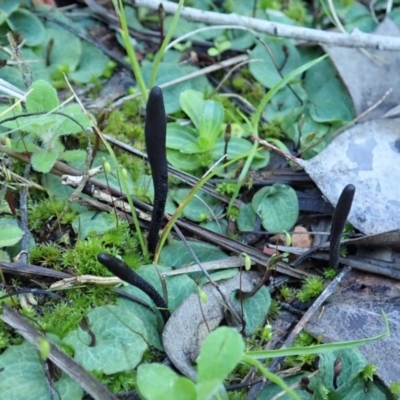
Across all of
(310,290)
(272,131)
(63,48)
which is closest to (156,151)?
(310,290)

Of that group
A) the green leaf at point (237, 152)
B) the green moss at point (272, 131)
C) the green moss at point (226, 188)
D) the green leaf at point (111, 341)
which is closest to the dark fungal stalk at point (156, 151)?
the green leaf at point (111, 341)

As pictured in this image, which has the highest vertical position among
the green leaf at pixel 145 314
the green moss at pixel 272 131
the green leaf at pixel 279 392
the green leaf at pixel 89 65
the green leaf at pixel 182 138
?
the green leaf at pixel 89 65

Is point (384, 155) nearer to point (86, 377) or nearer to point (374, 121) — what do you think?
point (374, 121)

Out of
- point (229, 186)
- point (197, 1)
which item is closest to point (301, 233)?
point (229, 186)

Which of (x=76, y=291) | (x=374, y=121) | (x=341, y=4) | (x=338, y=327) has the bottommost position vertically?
(x=338, y=327)

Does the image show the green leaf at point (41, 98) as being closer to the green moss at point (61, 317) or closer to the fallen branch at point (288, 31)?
the green moss at point (61, 317)

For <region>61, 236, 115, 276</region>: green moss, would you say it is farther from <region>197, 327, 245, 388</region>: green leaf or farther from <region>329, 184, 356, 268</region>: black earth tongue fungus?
<region>329, 184, 356, 268</region>: black earth tongue fungus

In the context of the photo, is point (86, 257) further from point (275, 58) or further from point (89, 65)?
point (275, 58)
